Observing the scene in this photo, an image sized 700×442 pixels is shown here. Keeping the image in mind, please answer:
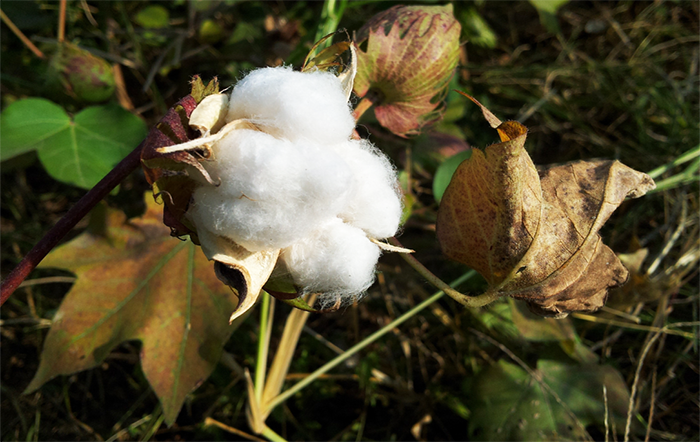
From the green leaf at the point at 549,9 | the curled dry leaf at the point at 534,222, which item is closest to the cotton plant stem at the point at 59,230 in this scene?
the curled dry leaf at the point at 534,222

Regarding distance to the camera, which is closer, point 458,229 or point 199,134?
point 199,134

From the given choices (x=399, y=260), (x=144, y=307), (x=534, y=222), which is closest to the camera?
(x=534, y=222)

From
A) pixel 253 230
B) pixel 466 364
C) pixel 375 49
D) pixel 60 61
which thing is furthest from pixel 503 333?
pixel 60 61

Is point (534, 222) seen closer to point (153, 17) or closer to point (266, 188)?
point (266, 188)

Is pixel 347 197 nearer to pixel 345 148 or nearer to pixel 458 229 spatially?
pixel 345 148

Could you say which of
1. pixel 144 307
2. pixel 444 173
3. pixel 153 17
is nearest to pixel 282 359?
pixel 144 307

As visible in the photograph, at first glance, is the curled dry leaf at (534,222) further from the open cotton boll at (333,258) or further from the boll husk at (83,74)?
the boll husk at (83,74)

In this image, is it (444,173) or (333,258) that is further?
(444,173)
